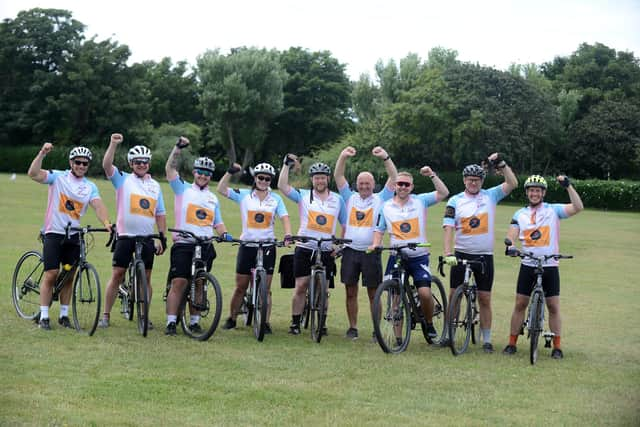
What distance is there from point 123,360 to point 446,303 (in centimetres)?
374

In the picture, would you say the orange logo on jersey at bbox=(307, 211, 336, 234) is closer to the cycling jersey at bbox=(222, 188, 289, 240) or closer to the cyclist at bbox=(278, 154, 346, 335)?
the cyclist at bbox=(278, 154, 346, 335)

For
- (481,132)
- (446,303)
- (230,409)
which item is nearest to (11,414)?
(230,409)

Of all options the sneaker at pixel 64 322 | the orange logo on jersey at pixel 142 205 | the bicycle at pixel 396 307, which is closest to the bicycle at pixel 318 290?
the bicycle at pixel 396 307

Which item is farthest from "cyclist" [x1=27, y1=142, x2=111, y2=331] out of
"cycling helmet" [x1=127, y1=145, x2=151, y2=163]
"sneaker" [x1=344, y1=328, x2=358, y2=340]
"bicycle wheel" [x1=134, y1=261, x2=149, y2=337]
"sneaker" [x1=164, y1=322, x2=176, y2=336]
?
"sneaker" [x1=344, y1=328, x2=358, y2=340]

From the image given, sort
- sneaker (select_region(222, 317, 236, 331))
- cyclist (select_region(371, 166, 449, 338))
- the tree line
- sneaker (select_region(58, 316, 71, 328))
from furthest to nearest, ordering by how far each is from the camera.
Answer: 1. the tree line
2. sneaker (select_region(222, 317, 236, 331))
3. sneaker (select_region(58, 316, 71, 328))
4. cyclist (select_region(371, 166, 449, 338))

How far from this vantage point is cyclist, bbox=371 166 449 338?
10258 millimetres

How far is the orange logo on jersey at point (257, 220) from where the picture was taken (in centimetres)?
1095

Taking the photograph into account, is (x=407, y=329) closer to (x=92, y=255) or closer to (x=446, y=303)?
(x=446, y=303)

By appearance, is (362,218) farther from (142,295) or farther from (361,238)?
(142,295)

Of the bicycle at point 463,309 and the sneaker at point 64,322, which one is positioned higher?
the bicycle at point 463,309

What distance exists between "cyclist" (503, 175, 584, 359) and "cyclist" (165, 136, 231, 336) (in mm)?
3279

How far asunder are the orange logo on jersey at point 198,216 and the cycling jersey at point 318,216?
107 centimetres

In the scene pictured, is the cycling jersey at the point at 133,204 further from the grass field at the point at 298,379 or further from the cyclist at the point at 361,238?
the cyclist at the point at 361,238

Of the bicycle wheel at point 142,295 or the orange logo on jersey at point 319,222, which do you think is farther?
Answer: the orange logo on jersey at point 319,222
